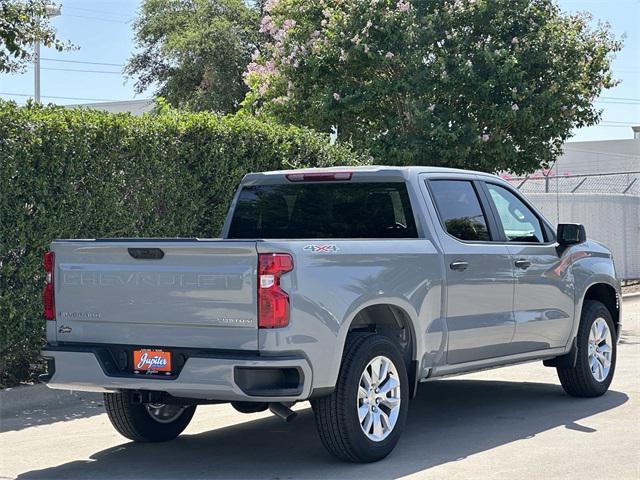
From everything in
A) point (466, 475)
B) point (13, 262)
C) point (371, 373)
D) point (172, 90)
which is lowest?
point (466, 475)

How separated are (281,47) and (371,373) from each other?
11884 millimetres

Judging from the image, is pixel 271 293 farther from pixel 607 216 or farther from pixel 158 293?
pixel 607 216

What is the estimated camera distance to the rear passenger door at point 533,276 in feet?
30.0

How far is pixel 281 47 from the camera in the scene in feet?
61.3

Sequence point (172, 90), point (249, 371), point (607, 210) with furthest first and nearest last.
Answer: point (172, 90) < point (607, 210) < point (249, 371)

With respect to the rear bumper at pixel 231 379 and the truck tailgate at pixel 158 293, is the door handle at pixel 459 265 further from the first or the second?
the truck tailgate at pixel 158 293

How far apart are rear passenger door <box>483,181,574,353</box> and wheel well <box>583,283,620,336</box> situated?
78cm

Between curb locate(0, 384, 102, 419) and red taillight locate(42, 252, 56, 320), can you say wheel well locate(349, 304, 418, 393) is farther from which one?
curb locate(0, 384, 102, 419)

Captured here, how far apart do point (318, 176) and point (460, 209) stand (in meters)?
1.13

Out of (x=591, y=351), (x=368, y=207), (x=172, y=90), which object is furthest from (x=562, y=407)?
(x=172, y=90)

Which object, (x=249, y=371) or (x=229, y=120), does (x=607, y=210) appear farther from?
(x=249, y=371)

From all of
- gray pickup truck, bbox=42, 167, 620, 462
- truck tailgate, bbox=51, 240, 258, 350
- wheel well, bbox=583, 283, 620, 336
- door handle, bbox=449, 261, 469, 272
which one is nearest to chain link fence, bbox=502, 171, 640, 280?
wheel well, bbox=583, 283, 620, 336

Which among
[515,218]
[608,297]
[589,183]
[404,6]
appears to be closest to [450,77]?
[404,6]

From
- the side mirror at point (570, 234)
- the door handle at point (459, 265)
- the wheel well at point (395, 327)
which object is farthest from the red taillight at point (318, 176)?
the side mirror at point (570, 234)
